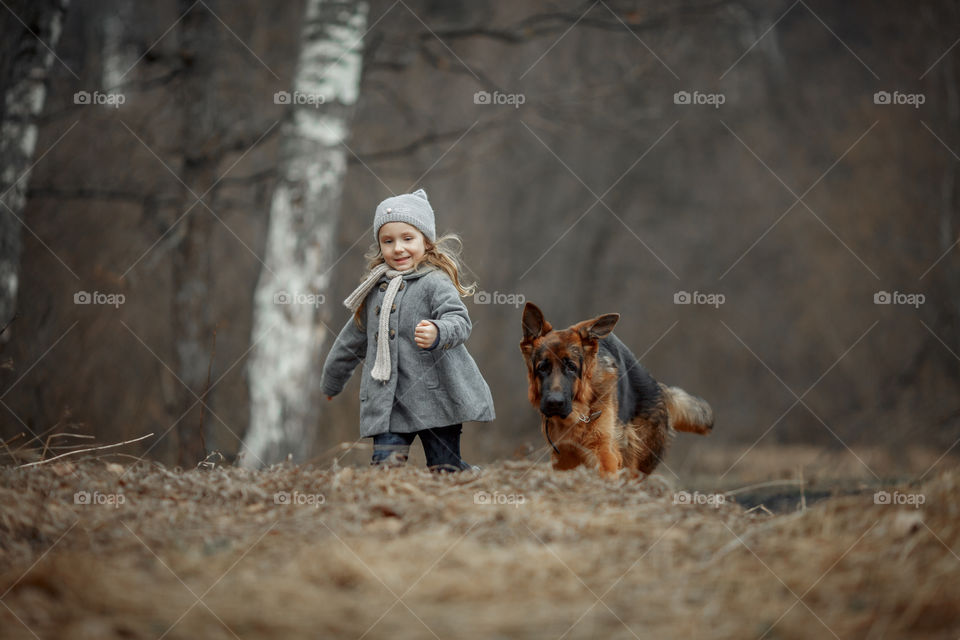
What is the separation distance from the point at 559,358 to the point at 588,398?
370 mm

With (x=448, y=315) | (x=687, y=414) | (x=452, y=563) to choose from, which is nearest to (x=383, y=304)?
(x=448, y=315)

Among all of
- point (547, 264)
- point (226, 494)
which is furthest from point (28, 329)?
point (547, 264)

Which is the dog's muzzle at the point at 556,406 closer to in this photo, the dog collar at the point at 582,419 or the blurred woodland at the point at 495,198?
the dog collar at the point at 582,419

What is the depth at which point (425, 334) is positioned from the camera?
4617mm

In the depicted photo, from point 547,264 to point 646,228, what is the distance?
3.00 m

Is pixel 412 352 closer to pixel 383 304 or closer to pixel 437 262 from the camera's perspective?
pixel 383 304

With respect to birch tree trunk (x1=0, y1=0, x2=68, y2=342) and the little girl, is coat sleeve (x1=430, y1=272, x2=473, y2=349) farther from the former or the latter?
birch tree trunk (x1=0, y1=0, x2=68, y2=342)

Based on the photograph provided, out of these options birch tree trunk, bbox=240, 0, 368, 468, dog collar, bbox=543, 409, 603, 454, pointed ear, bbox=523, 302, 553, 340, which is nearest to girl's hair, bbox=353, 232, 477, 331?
pointed ear, bbox=523, 302, 553, 340

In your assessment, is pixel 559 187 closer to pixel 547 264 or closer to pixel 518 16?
pixel 547 264

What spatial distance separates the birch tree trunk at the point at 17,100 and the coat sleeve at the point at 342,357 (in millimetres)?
3327

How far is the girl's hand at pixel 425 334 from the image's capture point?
462cm

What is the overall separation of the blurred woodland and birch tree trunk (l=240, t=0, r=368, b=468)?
1.3 inches

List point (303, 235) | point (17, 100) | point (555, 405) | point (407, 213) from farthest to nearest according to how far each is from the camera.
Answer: point (303, 235)
point (17, 100)
point (407, 213)
point (555, 405)

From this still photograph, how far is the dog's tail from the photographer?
566cm
